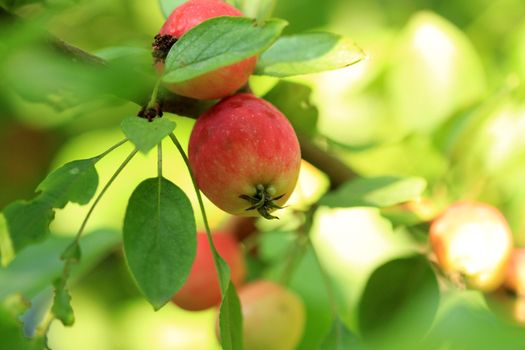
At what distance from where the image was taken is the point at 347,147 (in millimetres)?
1152

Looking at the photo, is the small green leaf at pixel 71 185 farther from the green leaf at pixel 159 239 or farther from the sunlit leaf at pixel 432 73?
the sunlit leaf at pixel 432 73

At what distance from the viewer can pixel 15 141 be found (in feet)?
5.74

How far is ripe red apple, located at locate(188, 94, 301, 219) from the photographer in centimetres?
75

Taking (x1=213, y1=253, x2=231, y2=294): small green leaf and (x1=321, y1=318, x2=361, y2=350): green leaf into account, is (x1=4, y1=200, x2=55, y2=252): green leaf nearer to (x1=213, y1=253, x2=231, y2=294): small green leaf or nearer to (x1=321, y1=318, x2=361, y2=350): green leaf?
(x1=213, y1=253, x2=231, y2=294): small green leaf

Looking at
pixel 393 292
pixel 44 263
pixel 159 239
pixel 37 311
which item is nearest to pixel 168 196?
pixel 159 239

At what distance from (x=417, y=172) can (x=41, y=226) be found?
2.33 ft

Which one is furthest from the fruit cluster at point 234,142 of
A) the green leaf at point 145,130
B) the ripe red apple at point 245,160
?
the green leaf at point 145,130

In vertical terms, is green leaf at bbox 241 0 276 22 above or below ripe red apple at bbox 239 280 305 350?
above

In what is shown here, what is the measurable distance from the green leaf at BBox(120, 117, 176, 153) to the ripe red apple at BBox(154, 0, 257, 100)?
0.12 meters

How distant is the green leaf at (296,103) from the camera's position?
995 mm

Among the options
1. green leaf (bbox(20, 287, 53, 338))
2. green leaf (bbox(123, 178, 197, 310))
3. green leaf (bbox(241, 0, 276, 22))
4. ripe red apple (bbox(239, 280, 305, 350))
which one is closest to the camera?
green leaf (bbox(123, 178, 197, 310))

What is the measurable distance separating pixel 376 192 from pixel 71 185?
0.36 metres

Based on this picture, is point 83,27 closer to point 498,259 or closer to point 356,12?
point 356,12

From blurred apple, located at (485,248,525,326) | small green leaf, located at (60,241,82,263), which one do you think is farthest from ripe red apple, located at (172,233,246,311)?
blurred apple, located at (485,248,525,326)
